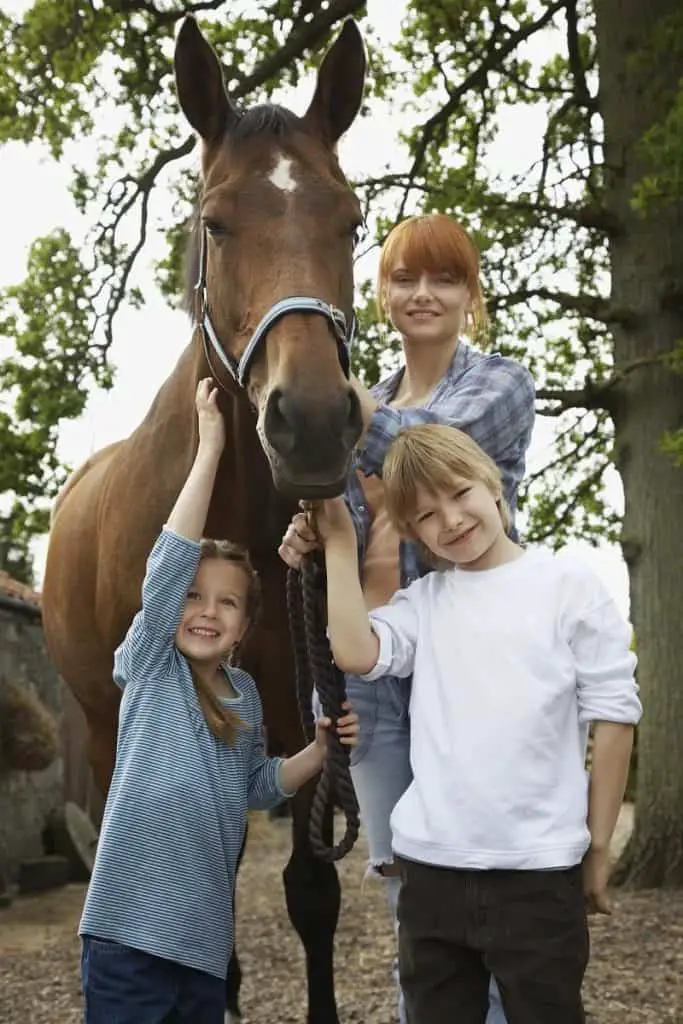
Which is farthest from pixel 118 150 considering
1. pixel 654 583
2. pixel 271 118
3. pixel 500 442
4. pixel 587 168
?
pixel 500 442

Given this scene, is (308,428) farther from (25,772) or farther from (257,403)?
(25,772)

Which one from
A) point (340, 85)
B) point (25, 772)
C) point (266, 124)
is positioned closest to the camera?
point (266, 124)

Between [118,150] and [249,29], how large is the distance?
48.9 inches

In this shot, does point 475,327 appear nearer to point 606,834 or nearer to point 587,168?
point 606,834

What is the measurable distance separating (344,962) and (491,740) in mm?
3457

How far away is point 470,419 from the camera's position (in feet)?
6.55

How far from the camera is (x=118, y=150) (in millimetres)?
7379

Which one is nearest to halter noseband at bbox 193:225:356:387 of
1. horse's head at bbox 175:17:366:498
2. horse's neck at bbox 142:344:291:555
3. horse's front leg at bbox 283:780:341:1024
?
horse's head at bbox 175:17:366:498

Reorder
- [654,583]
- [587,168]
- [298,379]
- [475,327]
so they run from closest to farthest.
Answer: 1. [298,379]
2. [475,327]
3. [654,583]
4. [587,168]

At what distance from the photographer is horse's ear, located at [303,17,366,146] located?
2.52 meters

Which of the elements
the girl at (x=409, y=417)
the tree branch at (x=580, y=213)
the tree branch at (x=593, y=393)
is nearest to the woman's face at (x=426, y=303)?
the girl at (x=409, y=417)

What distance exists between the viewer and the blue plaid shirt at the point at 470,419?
6.51 ft

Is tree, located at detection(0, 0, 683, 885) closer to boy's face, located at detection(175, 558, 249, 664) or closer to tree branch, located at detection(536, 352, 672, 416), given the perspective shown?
tree branch, located at detection(536, 352, 672, 416)

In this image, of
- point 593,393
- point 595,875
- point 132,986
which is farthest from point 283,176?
point 593,393
